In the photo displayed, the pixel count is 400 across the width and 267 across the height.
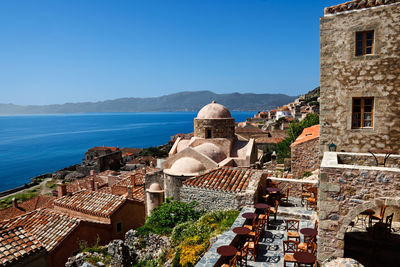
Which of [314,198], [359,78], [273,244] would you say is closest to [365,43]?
[359,78]

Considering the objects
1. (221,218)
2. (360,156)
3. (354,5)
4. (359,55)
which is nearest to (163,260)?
(221,218)

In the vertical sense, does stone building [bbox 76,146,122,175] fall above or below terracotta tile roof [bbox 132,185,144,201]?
below

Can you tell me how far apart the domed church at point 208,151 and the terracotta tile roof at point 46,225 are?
17.9 feet

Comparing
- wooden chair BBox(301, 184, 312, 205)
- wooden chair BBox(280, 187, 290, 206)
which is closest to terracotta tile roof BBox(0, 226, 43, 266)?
wooden chair BBox(280, 187, 290, 206)

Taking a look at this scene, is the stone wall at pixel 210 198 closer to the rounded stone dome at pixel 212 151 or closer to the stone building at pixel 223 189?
the stone building at pixel 223 189

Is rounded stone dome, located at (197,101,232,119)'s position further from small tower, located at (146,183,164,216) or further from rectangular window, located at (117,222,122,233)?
rectangular window, located at (117,222,122,233)

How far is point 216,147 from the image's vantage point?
17.3 m

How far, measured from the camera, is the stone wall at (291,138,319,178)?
717 inches

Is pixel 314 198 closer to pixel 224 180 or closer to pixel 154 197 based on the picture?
pixel 224 180

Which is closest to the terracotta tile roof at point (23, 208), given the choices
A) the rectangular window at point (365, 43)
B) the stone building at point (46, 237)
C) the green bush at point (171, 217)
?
the stone building at point (46, 237)

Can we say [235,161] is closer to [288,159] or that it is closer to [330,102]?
[330,102]

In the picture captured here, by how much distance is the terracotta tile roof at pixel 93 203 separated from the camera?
14445 mm

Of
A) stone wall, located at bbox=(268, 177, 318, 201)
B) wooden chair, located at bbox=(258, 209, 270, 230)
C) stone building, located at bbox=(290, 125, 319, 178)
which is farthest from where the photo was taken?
stone building, located at bbox=(290, 125, 319, 178)

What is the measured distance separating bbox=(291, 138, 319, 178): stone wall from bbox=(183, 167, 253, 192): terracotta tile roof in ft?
26.3
